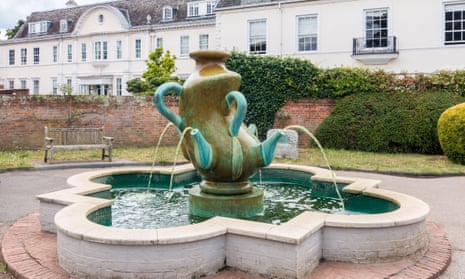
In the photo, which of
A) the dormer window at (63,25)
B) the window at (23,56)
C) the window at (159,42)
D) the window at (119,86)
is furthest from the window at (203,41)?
the window at (23,56)

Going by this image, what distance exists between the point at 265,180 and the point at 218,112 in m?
3.06

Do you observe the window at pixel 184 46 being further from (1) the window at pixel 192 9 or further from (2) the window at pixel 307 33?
(2) the window at pixel 307 33

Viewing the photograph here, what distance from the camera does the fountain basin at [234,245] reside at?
355cm

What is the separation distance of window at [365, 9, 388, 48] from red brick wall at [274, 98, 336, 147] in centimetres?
698

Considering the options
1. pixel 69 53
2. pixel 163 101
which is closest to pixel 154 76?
pixel 69 53

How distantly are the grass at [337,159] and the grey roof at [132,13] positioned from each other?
19899mm

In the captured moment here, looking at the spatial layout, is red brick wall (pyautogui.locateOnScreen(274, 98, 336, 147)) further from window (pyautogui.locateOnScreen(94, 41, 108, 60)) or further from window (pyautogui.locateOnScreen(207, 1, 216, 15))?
window (pyautogui.locateOnScreen(94, 41, 108, 60))

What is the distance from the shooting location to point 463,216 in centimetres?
630

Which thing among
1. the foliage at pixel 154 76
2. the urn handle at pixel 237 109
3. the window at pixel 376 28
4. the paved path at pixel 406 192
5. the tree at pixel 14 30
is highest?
the tree at pixel 14 30

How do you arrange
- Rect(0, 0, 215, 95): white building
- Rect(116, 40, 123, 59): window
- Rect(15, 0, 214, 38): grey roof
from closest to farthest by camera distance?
1. Rect(0, 0, 215, 95): white building
2. Rect(15, 0, 214, 38): grey roof
3. Rect(116, 40, 123, 59): window

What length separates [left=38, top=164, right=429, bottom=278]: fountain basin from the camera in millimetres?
3547

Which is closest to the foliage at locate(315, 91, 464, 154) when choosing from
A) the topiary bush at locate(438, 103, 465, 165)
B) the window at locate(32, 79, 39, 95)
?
the topiary bush at locate(438, 103, 465, 165)

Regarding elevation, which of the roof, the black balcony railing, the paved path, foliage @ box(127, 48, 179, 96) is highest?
the roof

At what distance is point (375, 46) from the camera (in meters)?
21.8
